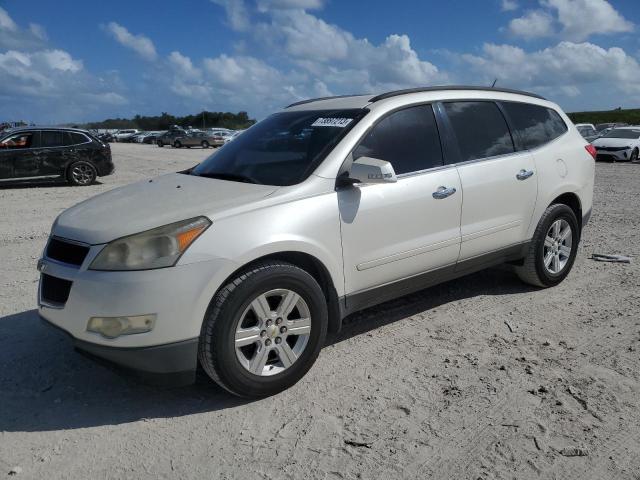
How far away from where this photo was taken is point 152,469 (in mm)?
2721

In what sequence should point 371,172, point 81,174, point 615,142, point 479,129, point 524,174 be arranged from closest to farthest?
point 371,172, point 479,129, point 524,174, point 81,174, point 615,142

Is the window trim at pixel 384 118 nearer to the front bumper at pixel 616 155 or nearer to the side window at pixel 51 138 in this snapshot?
the side window at pixel 51 138

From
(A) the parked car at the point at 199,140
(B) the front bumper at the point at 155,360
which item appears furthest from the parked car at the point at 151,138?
(B) the front bumper at the point at 155,360

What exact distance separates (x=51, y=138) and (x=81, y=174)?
1.10 m

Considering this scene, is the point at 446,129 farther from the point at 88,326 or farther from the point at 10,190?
the point at 10,190

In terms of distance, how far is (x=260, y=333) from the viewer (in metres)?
3.27

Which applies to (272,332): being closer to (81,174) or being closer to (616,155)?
(81,174)

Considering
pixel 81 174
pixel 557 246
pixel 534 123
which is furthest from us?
pixel 81 174

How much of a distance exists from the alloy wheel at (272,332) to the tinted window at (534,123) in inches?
106

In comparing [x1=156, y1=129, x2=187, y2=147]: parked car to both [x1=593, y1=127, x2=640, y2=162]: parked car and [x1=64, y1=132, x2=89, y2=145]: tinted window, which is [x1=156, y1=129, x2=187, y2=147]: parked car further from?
[x1=64, y1=132, x2=89, y2=145]: tinted window

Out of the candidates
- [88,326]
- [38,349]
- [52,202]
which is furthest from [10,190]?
[88,326]

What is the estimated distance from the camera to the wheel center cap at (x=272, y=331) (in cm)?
331

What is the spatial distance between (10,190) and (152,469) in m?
13.0

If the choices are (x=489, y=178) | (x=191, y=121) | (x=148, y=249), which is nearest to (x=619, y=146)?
(x=489, y=178)
